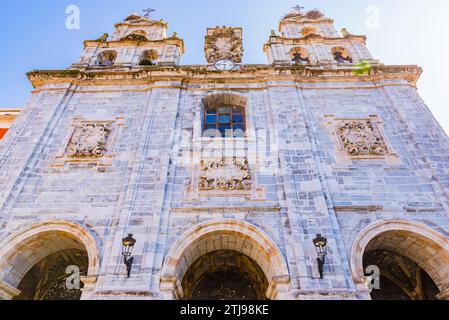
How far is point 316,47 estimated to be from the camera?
1418cm

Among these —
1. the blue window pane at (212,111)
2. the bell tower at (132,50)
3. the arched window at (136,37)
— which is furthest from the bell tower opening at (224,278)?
the arched window at (136,37)

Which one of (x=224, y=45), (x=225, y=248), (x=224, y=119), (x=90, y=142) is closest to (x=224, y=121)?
(x=224, y=119)

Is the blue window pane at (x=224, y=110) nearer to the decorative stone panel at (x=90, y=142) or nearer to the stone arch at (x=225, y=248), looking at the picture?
the decorative stone panel at (x=90, y=142)

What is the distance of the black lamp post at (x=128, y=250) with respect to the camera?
699 cm

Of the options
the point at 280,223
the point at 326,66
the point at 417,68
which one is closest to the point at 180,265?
the point at 280,223

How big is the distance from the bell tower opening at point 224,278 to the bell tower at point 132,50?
26.4ft

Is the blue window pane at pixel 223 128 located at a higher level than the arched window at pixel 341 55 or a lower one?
lower

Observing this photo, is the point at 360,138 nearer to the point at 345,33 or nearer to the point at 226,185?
the point at 226,185

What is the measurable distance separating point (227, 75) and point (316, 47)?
5005 millimetres

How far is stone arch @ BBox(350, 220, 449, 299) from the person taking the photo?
7.47 meters

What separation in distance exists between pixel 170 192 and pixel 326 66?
8.75 meters

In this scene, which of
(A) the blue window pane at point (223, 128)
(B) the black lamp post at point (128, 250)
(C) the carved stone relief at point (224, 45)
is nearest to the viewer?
(B) the black lamp post at point (128, 250)

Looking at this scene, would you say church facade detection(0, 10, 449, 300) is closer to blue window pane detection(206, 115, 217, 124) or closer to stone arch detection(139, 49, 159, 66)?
blue window pane detection(206, 115, 217, 124)
